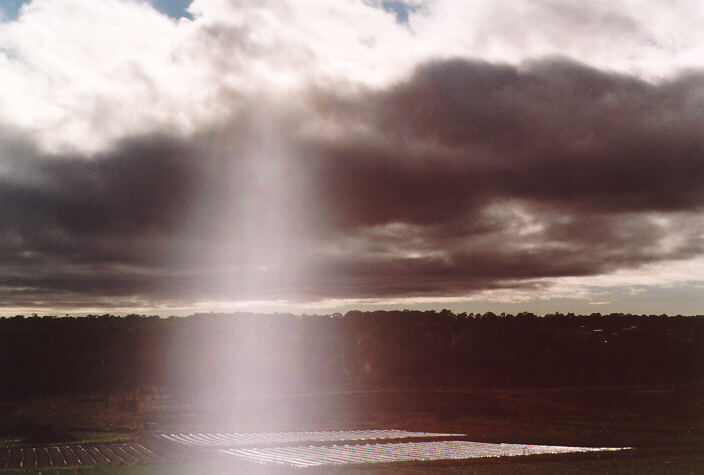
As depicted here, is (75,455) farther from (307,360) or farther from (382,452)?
(307,360)

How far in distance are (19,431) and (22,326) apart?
67604 millimetres

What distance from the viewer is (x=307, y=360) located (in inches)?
7387

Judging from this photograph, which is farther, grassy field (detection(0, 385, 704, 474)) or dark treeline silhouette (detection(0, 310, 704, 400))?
dark treeline silhouette (detection(0, 310, 704, 400))

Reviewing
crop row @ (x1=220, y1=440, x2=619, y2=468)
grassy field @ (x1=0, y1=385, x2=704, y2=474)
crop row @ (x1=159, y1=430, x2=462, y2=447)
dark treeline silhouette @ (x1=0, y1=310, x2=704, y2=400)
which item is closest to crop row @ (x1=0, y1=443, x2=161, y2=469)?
grassy field @ (x1=0, y1=385, x2=704, y2=474)

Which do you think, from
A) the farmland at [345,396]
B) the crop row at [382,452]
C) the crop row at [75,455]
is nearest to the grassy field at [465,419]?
the farmland at [345,396]

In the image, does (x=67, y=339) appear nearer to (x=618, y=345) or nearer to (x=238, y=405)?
(x=238, y=405)

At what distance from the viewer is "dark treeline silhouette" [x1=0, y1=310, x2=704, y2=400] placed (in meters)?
157

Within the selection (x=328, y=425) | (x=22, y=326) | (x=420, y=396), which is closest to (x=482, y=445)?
(x=328, y=425)

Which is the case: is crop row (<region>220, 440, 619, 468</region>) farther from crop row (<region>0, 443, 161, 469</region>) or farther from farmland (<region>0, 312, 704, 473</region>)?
crop row (<region>0, 443, 161, 469</region>)

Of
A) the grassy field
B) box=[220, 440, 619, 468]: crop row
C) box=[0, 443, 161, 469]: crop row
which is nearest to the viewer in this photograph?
box=[0, 443, 161, 469]: crop row

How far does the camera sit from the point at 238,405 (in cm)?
13788

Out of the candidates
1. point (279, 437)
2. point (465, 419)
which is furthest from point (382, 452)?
point (465, 419)

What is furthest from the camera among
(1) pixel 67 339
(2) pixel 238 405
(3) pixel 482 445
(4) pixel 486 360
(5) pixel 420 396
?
(4) pixel 486 360

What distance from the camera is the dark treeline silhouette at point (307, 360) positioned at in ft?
516
